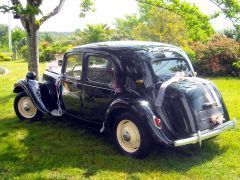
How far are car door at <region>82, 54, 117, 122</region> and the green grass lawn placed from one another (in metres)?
0.58

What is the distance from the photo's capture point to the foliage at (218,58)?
1473 cm

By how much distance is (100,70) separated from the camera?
6012 millimetres

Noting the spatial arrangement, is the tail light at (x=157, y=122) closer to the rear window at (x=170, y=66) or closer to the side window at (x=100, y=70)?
the rear window at (x=170, y=66)

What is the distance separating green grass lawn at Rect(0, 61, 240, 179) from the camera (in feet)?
15.8

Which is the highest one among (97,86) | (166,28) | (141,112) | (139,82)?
(166,28)

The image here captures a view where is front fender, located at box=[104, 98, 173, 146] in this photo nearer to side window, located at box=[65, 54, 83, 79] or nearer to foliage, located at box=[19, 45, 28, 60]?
side window, located at box=[65, 54, 83, 79]

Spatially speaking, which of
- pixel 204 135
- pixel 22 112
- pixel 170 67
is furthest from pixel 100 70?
pixel 22 112

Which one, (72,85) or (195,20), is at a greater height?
(195,20)

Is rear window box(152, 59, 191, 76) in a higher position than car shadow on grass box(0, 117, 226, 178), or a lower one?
higher

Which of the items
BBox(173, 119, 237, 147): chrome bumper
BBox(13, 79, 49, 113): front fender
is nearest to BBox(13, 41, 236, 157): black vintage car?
BBox(173, 119, 237, 147): chrome bumper

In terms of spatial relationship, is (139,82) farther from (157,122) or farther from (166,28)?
(166,28)

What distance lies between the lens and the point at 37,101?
23.3ft

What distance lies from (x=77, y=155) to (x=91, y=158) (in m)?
0.28

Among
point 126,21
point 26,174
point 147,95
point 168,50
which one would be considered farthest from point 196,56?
point 126,21
